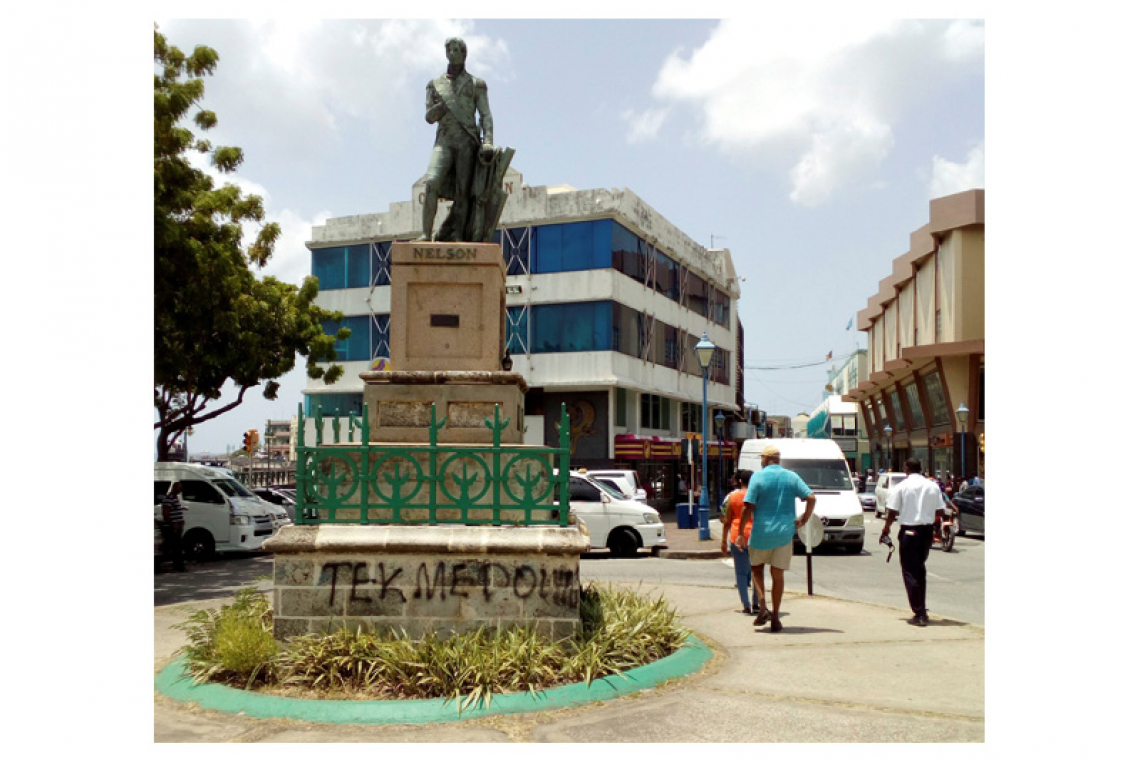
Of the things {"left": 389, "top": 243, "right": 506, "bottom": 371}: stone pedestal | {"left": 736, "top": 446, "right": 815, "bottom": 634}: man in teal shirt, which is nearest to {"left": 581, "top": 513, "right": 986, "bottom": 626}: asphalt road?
{"left": 736, "top": 446, "right": 815, "bottom": 634}: man in teal shirt

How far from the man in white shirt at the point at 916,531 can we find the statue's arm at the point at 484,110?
5.31m

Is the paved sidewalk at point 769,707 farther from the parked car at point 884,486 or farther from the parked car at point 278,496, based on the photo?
the parked car at point 884,486

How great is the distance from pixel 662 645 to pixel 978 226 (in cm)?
3688

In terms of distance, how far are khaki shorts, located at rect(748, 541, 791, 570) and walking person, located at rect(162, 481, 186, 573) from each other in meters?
12.0

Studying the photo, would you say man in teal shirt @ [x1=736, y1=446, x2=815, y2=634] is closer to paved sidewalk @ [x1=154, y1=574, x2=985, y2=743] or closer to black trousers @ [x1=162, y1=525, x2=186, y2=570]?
paved sidewalk @ [x1=154, y1=574, x2=985, y2=743]

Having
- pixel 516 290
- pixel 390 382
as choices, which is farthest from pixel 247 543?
pixel 516 290

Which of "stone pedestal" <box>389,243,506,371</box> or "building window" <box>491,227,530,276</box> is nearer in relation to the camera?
"stone pedestal" <box>389,243,506,371</box>

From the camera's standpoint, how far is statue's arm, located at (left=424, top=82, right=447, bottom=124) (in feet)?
28.1

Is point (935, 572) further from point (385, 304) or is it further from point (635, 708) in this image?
point (385, 304)

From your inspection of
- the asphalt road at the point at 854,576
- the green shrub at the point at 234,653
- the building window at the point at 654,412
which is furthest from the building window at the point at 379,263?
the green shrub at the point at 234,653

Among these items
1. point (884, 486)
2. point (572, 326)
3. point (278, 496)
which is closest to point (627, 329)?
point (572, 326)

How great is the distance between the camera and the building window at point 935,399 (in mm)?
45656

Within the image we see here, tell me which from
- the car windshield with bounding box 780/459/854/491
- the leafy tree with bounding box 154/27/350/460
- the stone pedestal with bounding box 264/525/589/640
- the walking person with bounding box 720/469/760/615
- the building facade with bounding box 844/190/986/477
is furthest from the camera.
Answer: the building facade with bounding box 844/190/986/477

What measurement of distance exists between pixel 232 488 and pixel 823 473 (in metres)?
12.9
